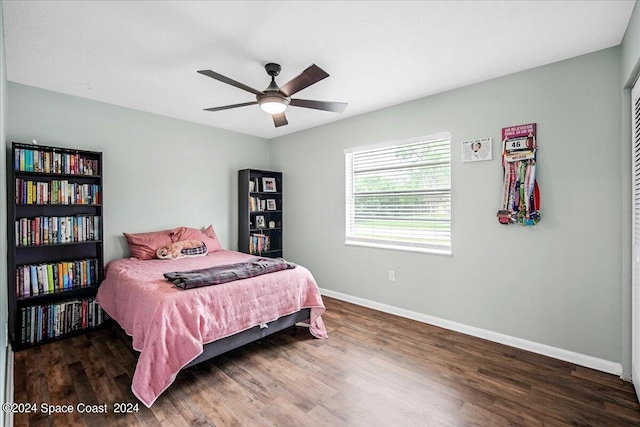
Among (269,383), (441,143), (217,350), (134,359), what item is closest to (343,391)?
(269,383)

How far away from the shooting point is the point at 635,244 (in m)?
2.10

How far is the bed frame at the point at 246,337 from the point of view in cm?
231

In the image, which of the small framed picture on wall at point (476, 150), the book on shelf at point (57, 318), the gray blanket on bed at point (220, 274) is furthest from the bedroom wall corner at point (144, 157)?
the small framed picture on wall at point (476, 150)

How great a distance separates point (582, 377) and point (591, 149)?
1735 millimetres

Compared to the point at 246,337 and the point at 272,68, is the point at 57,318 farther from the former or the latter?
the point at 272,68

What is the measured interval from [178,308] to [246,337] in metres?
0.68

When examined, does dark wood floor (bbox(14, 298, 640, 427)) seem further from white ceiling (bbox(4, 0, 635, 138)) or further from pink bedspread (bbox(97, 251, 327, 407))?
white ceiling (bbox(4, 0, 635, 138))

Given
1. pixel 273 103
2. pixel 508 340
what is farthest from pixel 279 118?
pixel 508 340

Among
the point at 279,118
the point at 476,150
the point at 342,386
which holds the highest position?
the point at 279,118

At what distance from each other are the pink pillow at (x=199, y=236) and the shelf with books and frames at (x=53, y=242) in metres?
0.84

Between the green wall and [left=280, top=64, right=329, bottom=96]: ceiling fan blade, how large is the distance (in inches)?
63.1

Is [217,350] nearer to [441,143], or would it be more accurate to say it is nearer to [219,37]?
[219,37]

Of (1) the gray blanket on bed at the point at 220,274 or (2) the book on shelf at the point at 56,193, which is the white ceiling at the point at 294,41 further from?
A: (1) the gray blanket on bed at the point at 220,274

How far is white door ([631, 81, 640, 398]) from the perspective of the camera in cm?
200
